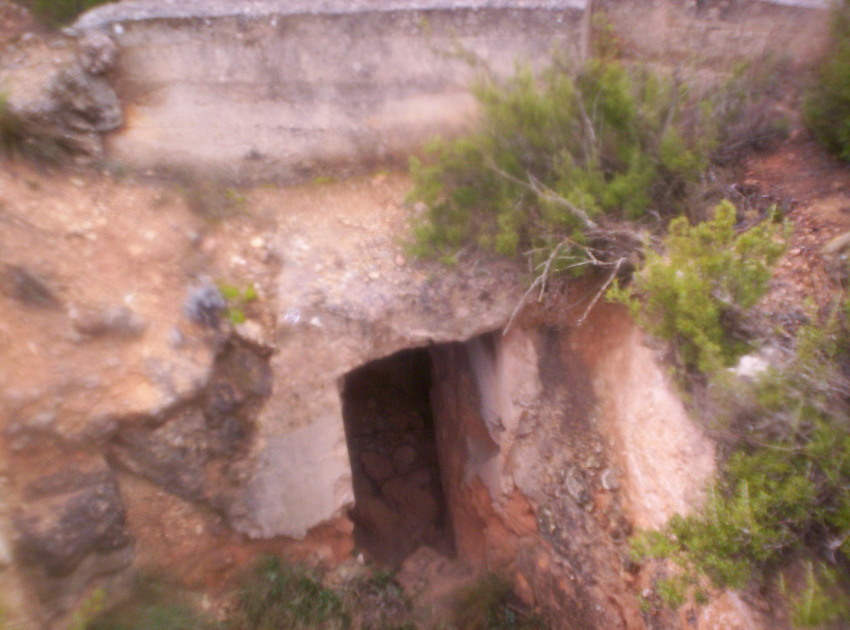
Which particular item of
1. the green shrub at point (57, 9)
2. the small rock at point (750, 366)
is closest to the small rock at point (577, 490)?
the small rock at point (750, 366)

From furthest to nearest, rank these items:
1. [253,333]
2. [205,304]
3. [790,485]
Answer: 1. [253,333]
2. [205,304]
3. [790,485]

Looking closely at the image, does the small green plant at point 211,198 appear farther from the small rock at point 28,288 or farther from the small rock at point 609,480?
the small rock at point 609,480

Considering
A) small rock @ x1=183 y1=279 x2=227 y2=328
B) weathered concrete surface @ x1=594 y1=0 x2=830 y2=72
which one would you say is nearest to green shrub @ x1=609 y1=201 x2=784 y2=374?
weathered concrete surface @ x1=594 y1=0 x2=830 y2=72

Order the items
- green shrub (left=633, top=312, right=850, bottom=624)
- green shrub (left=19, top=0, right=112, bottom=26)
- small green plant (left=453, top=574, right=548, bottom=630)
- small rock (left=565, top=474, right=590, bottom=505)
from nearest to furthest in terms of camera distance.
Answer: green shrub (left=633, top=312, right=850, bottom=624), small rock (left=565, top=474, right=590, bottom=505), green shrub (left=19, top=0, right=112, bottom=26), small green plant (left=453, top=574, right=548, bottom=630)

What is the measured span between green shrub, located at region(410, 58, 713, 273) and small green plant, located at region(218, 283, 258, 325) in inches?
52.9

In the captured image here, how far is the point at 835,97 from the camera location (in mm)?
3584

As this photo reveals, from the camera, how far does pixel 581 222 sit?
11.0 feet

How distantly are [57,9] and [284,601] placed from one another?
4.78 meters

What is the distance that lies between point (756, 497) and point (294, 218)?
3408 millimetres

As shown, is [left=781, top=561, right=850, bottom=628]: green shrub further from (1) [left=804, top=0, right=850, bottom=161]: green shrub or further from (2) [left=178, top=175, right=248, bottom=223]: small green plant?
(2) [left=178, top=175, right=248, bottom=223]: small green plant

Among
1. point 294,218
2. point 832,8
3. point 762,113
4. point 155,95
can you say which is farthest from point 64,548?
point 832,8

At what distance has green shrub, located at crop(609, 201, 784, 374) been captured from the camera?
8.05 ft

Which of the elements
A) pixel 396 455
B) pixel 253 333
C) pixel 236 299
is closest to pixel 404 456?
pixel 396 455

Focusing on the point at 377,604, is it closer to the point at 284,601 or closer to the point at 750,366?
the point at 284,601
